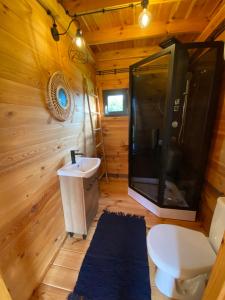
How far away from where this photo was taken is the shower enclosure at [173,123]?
159 centimetres

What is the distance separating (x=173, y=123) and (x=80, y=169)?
4.18 ft

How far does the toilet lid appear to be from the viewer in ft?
3.09

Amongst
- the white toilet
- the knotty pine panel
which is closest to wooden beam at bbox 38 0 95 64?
the knotty pine panel

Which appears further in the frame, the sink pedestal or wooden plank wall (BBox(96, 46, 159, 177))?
wooden plank wall (BBox(96, 46, 159, 177))

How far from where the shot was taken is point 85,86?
7.12 ft

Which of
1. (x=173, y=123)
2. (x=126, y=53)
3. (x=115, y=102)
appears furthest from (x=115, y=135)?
(x=126, y=53)

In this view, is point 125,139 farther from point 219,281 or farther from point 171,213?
point 219,281

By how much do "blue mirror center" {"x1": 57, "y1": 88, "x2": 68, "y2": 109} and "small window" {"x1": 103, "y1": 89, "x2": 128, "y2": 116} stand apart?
4.39 ft

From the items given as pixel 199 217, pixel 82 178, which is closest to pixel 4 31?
pixel 82 178

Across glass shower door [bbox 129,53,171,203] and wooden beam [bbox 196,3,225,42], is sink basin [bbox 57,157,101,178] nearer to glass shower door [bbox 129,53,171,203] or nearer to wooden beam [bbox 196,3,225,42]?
glass shower door [bbox 129,53,171,203]

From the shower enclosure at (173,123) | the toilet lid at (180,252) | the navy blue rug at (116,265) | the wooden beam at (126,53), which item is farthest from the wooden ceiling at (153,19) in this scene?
the navy blue rug at (116,265)

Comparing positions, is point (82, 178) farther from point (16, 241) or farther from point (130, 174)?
point (130, 174)

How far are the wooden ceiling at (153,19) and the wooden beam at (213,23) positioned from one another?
0.07 m

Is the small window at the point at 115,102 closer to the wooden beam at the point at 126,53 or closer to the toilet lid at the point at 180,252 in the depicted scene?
the wooden beam at the point at 126,53
